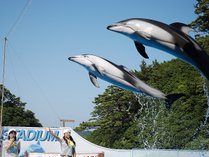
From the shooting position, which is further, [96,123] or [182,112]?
[96,123]

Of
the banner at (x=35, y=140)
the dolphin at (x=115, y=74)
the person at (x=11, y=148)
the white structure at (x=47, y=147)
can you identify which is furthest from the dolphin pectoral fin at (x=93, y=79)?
the banner at (x=35, y=140)

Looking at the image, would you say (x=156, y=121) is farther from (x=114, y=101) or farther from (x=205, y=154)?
(x=205, y=154)

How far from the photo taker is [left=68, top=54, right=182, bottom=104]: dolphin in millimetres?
11820

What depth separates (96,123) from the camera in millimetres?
32875

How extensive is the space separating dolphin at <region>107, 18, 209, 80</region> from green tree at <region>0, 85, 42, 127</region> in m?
43.9

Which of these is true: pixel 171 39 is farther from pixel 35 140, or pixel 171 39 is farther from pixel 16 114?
pixel 16 114

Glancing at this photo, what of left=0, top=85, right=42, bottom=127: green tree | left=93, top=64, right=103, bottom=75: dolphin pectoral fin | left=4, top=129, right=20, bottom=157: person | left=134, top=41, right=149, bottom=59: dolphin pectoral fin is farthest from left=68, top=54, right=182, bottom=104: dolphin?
left=0, top=85, right=42, bottom=127: green tree

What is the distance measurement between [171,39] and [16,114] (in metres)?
47.0

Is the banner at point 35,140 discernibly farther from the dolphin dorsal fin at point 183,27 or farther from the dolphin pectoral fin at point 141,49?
the dolphin dorsal fin at point 183,27

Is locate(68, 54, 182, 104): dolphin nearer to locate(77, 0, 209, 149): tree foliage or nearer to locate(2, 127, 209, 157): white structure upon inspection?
locate(2, 127, 209, 157): white structure

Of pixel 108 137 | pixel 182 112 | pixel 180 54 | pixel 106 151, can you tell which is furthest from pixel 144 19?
pixel 108 137

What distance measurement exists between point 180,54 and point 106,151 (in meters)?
11.6

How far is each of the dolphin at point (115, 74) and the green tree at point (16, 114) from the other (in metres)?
40.1

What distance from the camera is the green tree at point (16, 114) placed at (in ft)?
173
